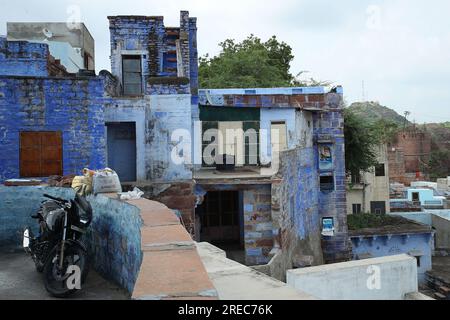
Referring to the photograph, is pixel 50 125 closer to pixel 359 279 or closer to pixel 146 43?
pixel 146 43

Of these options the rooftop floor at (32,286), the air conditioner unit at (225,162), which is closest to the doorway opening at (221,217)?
the air conditioner unit at (225,162)

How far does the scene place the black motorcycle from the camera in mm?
4797

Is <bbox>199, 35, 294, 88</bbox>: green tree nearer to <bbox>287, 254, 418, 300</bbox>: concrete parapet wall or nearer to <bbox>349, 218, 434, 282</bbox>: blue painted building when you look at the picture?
<bbox>349, 218, 434, 282</bbox>: blue painted building

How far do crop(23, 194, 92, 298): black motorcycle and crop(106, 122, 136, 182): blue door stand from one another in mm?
8663

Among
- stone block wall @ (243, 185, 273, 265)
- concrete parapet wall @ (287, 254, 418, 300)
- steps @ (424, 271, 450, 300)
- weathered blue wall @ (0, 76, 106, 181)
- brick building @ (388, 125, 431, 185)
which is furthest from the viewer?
brick building @ (388, 125, 431, 185)

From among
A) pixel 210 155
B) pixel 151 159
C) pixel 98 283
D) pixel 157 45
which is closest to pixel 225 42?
pixel 157 45

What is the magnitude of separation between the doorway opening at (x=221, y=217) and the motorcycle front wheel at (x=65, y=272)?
994 centimetres

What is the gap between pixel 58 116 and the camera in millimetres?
12023

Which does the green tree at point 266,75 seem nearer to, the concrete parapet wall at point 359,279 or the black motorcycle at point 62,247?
the concrete parapet wall at point 359,279

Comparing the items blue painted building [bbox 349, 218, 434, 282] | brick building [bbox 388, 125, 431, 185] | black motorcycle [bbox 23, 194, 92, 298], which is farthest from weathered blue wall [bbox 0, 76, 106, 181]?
brick building [bbox 388, 125, 431, 185]

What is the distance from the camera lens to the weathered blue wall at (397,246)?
73.4 ft

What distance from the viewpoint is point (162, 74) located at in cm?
1823
